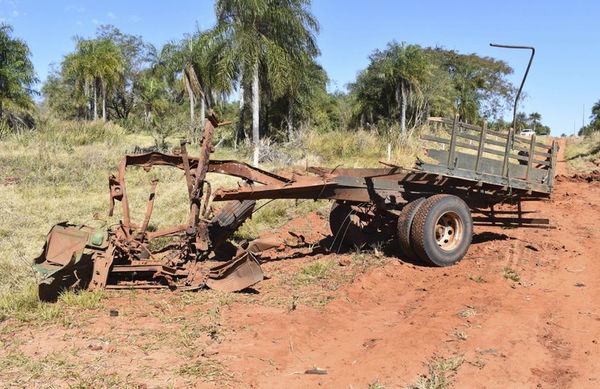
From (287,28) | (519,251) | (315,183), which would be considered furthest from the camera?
(287,28)

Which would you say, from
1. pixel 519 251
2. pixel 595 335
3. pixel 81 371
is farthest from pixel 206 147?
pixel 519 251

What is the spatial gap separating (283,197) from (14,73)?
24.8 metres

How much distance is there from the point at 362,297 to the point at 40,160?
12922 mm

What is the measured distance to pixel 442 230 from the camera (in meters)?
7.77

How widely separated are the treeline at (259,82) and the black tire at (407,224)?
33.5ft

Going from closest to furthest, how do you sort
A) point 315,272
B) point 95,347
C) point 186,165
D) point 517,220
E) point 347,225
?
point 95,347 < point 186,165 < point 315,272 < point 347,225 < point 517,220

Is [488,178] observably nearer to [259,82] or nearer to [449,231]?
[449,231]

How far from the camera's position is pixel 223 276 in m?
6.34

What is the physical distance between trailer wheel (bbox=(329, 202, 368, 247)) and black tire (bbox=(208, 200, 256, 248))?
5.54 feet

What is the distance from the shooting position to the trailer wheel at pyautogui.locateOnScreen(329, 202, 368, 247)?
27.3ft

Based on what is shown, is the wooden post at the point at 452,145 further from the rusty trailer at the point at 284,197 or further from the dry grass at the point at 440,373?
the dry grass at the point at 440,373

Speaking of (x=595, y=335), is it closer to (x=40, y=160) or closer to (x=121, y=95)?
(x=40, y=160)

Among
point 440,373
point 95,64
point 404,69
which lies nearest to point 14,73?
point 95,64

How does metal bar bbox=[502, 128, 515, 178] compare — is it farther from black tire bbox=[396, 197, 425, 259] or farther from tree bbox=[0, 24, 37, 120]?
tree bbox=[0, 24, 37, 120]
